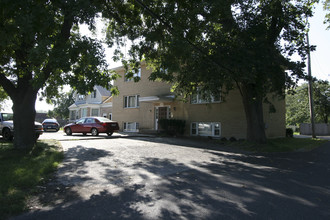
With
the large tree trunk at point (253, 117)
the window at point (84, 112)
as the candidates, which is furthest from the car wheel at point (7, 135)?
the window at point (84, 112)

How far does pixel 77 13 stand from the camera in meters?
6.73

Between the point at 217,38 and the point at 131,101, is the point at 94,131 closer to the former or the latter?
the point at 131,101

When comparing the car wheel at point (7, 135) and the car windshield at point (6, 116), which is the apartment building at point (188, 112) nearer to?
the car wheel at point (7, 135)

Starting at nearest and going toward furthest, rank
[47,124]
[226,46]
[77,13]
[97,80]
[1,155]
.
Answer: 1. [77,13]
2. [97,80]
3. [1,155]
4. [226,46]
5. [47,124]

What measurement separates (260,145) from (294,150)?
1775 millimetres

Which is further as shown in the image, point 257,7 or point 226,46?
point 257,7

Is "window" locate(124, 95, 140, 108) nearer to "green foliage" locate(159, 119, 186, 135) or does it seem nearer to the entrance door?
the entrance door

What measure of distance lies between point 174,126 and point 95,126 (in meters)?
6.12

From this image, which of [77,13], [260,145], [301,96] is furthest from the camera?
[301,96]

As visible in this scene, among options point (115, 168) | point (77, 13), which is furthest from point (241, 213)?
point (77, 13)

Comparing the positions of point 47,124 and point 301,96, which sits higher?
point 301,96

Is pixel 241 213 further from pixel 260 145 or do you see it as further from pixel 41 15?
pixel 260 145

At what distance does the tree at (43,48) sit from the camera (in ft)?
20.0

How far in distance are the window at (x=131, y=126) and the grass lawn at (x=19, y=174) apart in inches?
574
